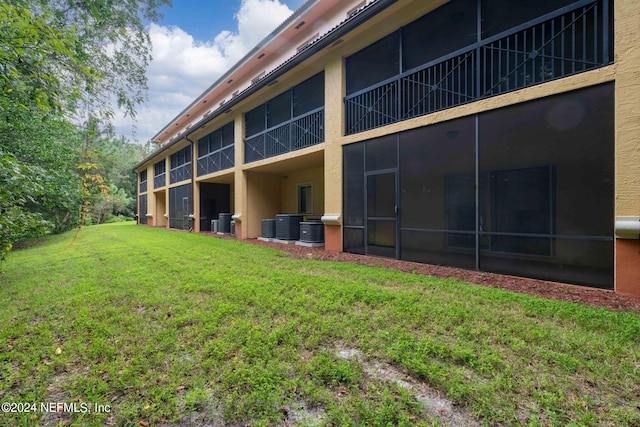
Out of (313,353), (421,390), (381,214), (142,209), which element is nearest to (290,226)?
(381,214)

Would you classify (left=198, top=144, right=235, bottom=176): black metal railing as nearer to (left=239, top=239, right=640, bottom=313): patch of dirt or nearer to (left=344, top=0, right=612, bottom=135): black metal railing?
(left=344, top=0, right=612, bottom=135): black metal railing

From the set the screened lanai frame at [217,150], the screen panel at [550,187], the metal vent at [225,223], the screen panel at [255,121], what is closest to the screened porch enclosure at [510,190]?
the screen panel at [550,187]

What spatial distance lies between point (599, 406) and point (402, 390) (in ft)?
4.41

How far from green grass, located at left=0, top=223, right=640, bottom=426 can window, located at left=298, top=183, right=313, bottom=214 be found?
26.2ft

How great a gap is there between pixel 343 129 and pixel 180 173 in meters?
15.1

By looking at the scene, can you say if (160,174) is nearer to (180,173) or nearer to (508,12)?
(180,173)

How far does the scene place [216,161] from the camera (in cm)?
1508

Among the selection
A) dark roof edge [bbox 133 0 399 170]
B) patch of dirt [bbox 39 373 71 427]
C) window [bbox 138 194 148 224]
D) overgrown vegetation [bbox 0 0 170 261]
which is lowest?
patch of dirt [bbox 39 373 71 427]

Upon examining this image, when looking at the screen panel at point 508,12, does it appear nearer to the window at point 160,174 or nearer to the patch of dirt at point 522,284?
the patch of dirt at point 522,284

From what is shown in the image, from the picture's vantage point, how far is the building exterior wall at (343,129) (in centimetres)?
400

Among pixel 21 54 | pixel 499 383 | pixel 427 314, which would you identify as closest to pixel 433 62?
pixel 427 314

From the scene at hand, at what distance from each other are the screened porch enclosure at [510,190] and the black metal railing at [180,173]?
14.7m

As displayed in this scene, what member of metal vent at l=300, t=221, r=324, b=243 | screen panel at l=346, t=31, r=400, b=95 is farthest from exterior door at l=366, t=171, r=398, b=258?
screen panel at l=346, t=31, r=400, b=95

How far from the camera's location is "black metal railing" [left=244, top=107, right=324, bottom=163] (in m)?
9.35
